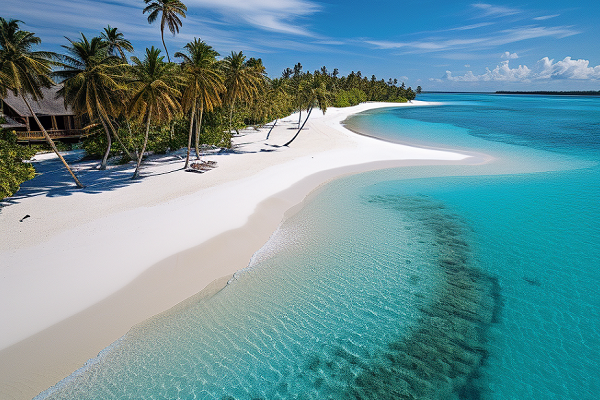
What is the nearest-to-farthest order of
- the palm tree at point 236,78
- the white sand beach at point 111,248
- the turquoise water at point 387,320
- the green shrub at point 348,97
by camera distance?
1. the turquoise water at point 387,320
2. the white sand beach at point 111,248
3. the palm tree at point 236,78
4. the green shrub at point 348,97

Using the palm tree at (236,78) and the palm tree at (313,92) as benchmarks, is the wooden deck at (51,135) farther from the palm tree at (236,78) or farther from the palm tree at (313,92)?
the palm tree at (313,92)

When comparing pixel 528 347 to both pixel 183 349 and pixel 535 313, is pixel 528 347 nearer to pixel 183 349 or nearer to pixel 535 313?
pixel 535 313

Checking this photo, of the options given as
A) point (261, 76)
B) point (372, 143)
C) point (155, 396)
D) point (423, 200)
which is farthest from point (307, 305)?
point (372, 143)

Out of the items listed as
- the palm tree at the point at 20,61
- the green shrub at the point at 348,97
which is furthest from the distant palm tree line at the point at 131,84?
the green shrub at the point at 348,97

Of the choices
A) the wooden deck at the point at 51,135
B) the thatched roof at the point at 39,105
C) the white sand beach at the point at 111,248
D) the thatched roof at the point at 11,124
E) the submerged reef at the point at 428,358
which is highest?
Result: the thatched roof at the point at 39,105

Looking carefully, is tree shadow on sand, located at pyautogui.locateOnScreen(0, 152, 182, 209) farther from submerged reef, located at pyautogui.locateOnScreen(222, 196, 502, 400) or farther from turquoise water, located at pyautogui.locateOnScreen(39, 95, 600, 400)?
submerged reef, located at pyautogui.locateOnScreen(222, 196, 502, 400)
